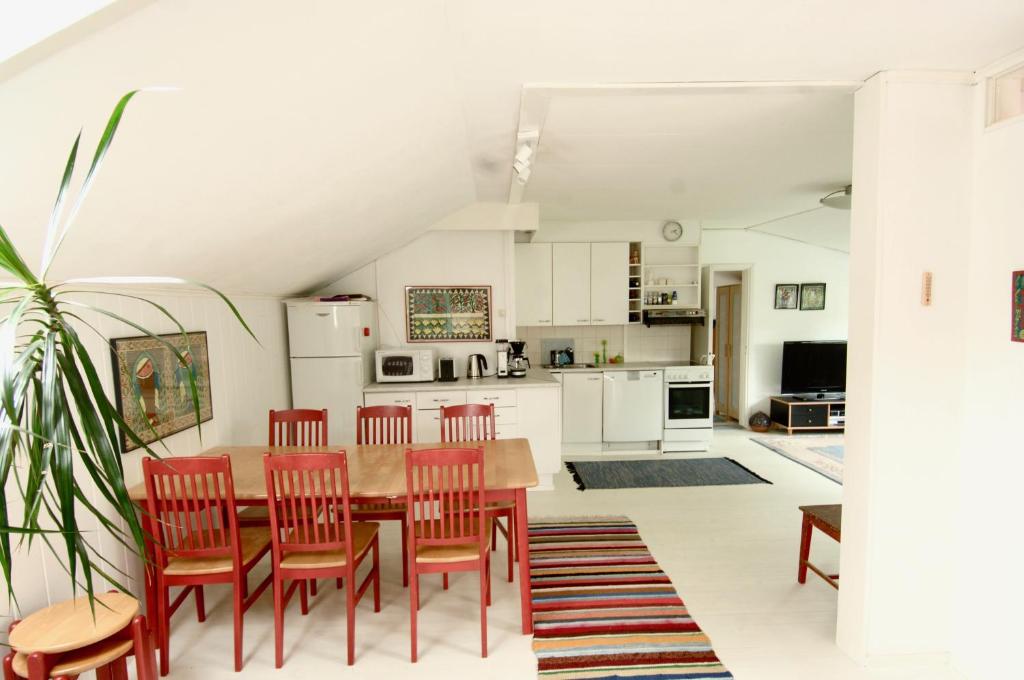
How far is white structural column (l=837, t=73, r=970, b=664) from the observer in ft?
6.49

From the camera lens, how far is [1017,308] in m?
1.85

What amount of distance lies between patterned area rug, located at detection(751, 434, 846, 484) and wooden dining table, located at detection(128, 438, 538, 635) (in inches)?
136

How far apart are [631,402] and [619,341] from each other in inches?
33.8

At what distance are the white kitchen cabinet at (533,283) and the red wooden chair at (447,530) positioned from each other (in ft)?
Answer: 10.4

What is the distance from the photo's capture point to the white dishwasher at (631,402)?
17.0ft

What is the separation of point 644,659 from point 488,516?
99 cm

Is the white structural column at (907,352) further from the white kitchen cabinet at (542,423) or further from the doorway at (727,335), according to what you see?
the doorway at (727,335)

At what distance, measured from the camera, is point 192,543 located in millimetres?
2168

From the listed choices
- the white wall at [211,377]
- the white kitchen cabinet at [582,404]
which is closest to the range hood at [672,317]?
the white kitchen cabinet at [582,404]

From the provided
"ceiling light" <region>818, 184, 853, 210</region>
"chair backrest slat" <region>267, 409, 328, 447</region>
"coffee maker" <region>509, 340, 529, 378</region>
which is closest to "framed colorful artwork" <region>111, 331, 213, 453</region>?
"chair backrest slat" <region>267, 409, 328, 447</region>

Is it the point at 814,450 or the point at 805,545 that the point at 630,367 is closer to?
the point at 814,450

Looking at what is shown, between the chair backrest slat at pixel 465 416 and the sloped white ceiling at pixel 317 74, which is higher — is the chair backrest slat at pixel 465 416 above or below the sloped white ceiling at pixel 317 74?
below

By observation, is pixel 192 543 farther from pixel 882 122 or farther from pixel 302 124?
pixel 882 122

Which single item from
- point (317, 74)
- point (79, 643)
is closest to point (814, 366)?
point (317, 74)
